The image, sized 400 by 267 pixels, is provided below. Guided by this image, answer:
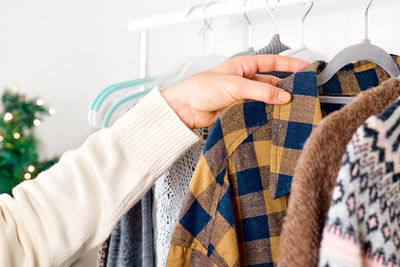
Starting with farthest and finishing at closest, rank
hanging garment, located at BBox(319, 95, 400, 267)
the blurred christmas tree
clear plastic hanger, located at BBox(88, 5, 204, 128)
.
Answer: the blurred christmas tree
clear plastic hanger, located at BBox(88, 5, 204, 128)
hanging garment, located at BBox(319, 95, 400, 267)

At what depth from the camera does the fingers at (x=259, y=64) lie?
2.13 feet

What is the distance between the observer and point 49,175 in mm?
624

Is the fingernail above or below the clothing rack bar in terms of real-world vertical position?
below

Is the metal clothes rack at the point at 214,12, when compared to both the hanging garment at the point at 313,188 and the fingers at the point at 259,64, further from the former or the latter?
the hanging garment at the point at 313,188

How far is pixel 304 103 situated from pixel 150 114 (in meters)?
0.24

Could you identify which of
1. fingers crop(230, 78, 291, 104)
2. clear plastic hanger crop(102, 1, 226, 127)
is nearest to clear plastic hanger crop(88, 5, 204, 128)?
clear plastic hanger crop(102, 1, 226, 127)

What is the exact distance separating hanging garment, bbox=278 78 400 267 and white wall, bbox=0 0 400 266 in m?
0.96

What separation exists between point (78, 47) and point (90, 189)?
1242 millimetres

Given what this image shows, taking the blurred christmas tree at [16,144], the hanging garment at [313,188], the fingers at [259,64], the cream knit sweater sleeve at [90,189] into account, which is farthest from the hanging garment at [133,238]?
the blurred christmas tree at [16,144]

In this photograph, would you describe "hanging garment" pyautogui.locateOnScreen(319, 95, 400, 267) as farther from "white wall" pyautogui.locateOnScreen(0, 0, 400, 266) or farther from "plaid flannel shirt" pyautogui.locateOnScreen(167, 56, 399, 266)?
"white wall" pyautogui.locateOnScreen(0, 0, 400, 266)

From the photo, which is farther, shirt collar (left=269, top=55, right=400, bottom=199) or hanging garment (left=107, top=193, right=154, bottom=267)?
hanging garment (left=107, top=193, right=154, bottom=267)

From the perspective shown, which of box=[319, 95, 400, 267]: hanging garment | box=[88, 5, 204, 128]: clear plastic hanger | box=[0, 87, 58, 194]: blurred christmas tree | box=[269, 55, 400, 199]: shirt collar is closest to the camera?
box=[319, 95, 400, 267]: hanging garment

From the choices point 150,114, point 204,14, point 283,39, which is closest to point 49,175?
point 150,114

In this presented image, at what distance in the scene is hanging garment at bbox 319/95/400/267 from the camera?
0.93 feet
